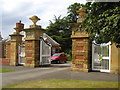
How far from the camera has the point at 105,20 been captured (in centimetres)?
544

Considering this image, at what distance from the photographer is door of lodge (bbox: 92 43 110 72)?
1016cm

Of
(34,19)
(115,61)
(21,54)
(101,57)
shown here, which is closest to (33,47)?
(21,54)

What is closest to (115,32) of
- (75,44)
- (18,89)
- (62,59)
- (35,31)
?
(18,89)

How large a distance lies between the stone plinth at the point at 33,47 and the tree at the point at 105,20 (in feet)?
24.0

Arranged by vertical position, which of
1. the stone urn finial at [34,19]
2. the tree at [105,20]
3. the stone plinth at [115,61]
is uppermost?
the stone urn finial at [34,19]

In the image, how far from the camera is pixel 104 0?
19.4ft

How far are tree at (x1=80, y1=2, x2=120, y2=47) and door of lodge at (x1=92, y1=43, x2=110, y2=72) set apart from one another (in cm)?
420

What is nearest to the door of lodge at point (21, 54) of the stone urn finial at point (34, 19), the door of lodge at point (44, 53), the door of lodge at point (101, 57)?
the door of lodge at point (44, 53)

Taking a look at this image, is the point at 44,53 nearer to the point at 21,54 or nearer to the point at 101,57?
the point at 21,54

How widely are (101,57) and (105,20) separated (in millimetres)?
5345

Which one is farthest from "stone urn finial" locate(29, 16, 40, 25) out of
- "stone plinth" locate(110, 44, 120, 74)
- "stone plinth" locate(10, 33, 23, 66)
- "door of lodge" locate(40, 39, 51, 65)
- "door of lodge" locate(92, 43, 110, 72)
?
"stone plinth" locate(110, 44, 120, 74)

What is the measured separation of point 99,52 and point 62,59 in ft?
36.2

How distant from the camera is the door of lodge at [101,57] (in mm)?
10164

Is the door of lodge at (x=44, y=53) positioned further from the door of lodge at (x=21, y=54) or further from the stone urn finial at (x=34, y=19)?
the door of lodge at (x=21, y=54)
